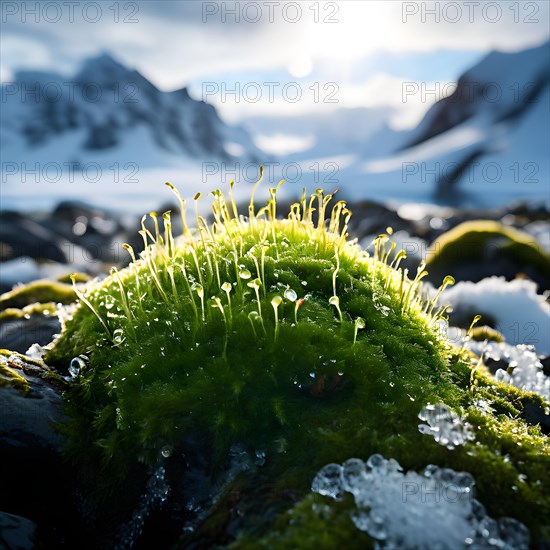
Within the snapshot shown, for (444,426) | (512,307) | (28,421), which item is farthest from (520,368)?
(28,421)

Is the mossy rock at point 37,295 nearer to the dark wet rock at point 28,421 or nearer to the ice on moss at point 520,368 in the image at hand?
the dark wet rock at point 28,421

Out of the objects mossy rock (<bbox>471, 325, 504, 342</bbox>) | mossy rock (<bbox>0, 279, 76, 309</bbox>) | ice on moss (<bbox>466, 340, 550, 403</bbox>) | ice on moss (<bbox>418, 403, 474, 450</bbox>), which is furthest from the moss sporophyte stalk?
mossy rock (<bbox>0, 279, 76, 309</bbox>)

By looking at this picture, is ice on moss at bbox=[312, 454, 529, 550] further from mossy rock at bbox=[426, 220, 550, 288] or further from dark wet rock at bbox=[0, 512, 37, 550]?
mossy rock at bbox=[426, 220, 550, 288]

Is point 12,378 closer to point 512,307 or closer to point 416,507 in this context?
point 416,507

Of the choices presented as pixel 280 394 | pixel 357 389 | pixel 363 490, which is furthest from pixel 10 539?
pixel 357 389

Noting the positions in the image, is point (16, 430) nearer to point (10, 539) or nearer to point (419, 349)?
point (10, 539)

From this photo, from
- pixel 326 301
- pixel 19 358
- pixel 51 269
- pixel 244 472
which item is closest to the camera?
pixel 244 472
